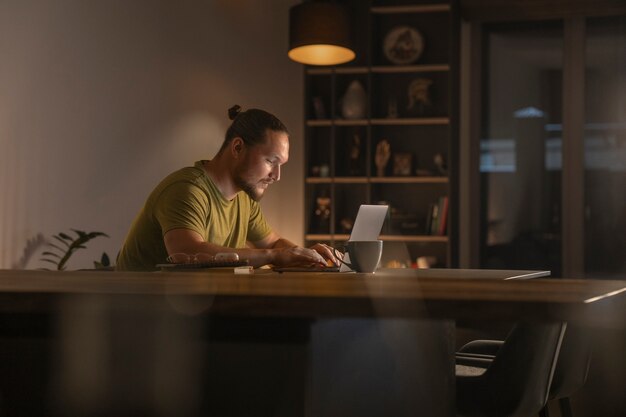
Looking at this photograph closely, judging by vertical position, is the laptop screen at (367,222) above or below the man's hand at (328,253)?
above

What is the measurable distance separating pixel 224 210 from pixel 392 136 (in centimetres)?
370

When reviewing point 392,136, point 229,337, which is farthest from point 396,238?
point 229,337

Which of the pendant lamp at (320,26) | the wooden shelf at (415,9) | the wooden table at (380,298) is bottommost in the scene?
the wooden table at (380,298)

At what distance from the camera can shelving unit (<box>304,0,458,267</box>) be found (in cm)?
614

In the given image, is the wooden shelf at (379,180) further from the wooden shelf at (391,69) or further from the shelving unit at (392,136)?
the wooden shelf at (391,69)

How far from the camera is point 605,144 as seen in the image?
648 cm

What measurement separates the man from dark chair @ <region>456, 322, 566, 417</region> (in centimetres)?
75

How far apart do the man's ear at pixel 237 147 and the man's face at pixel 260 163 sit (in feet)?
0.05

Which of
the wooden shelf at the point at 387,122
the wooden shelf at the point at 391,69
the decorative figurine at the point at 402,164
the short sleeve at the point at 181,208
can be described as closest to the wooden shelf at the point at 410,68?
the wooden shelf at the point at 391,69

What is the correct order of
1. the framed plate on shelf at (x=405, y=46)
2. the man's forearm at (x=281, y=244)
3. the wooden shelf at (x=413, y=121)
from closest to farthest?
the man's forearm at (x=281, y=244) → the wooden shelf at (x=413, y=121) → the framed plate on shelf at (x=405, y=46)

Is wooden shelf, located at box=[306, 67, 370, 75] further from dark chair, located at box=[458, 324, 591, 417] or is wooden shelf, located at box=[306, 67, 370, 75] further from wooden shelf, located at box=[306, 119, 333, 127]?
dark chair, located at box=[458, 324, 591, 417]

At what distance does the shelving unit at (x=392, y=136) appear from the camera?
614 cm

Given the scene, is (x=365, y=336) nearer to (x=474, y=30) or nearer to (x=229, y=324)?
(x=229, y=324)

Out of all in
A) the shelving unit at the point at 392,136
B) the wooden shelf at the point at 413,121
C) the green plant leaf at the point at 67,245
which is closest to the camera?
the green plant leaf at the point at 67,245
